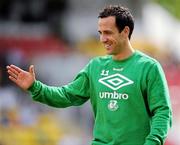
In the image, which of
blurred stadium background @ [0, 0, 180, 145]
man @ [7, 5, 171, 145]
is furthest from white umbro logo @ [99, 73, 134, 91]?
blurred stadium background @ [0, 0, 180, 145]

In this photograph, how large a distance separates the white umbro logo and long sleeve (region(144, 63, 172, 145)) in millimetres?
182

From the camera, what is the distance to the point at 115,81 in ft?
28.0

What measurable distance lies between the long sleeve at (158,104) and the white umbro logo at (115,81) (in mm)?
182

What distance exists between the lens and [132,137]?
27.6 feet

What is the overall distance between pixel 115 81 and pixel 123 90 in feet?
0.43

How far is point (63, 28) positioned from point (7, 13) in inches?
59.5

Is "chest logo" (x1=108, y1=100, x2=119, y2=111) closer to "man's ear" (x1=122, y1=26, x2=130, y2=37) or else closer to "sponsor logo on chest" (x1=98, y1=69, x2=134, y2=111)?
"sponsor logo on chest" (x1=98, y1=69, x2=134, y2=111)

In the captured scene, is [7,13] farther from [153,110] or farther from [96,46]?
[153,110]

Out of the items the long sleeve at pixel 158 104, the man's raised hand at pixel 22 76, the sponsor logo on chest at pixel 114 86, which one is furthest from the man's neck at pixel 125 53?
the man's raised hand at pixel 22 76

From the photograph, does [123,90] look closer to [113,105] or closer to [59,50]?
[113,105]

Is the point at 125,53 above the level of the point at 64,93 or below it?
above

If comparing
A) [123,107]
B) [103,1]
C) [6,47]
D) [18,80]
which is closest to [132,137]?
[123,107]

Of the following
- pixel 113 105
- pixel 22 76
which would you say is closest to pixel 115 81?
pixel 113 105

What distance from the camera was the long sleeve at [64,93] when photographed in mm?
8789
